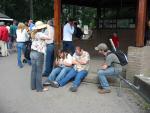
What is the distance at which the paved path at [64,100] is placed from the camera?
7.96 m

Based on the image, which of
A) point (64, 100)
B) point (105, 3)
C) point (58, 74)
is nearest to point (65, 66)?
point (58, 74)

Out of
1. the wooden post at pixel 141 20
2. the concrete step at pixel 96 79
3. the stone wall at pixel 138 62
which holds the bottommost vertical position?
the concrete step at pixel 96 79

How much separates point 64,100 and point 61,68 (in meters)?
1.80

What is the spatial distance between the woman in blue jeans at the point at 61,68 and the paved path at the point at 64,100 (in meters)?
0.35

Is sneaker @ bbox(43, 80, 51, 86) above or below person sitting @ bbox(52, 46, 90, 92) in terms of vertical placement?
below

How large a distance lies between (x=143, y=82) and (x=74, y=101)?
1709mm

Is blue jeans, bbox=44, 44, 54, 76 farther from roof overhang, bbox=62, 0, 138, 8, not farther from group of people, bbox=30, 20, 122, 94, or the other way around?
roof overhang, bbox=62, 0, 138, 8

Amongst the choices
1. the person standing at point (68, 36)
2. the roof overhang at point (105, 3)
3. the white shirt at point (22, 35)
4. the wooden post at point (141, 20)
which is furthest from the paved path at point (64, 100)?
the roof overhang at point (105, 3)

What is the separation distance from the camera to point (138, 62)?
1008 cm

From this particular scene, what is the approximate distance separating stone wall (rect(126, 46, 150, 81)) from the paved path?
0.66m

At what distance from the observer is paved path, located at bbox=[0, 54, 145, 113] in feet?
26.1

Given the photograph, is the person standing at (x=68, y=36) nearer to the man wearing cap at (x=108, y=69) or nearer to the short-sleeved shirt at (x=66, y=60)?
the short-sleeved shirt at (x=66, y=60)

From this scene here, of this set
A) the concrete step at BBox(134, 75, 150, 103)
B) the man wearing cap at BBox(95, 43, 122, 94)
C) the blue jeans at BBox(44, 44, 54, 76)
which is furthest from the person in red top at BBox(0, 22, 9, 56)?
the concrete step at BBox(134, 75, 150, 103)

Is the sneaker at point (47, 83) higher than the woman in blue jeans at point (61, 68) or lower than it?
lower
